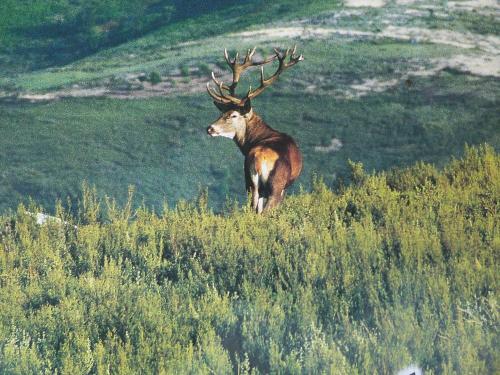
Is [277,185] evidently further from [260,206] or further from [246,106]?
[246,106]

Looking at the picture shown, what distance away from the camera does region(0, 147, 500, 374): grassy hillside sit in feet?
19.6

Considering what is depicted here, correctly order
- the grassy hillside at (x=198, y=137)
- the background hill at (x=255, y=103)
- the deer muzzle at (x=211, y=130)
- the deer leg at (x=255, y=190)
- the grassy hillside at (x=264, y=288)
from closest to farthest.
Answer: the grassy hillside at (x=264, y=288), the deer leg at (x=255, y=190), the deer muzzle at (x=211, y=130), the grassy hillside at (x=198, y=137), the background hill at (x=255, y=103)

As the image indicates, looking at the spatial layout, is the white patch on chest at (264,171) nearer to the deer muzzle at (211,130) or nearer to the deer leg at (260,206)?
the deer leg at (260,206)

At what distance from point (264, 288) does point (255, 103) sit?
734 cm

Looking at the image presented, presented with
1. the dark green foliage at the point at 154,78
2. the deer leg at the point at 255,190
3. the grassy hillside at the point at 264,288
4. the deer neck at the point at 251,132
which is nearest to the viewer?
the grassy hillside at the point at 264,288

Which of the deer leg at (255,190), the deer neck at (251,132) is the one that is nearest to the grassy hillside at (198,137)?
the deer neck at (251,132)

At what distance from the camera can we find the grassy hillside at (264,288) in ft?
19.6

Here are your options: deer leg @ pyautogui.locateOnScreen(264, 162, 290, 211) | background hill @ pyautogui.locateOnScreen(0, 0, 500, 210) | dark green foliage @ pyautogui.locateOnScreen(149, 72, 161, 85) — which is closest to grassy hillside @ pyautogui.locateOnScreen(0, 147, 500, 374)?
deer leg @ pyautogui.locateOnScreen(264, 162, 290, 211)

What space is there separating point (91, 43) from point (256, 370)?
1517cm

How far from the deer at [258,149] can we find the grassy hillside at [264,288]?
0.23 meters

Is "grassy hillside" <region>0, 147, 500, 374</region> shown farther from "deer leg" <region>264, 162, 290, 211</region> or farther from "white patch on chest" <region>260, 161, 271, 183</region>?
"white patch on chest" <region>260, 161, 271, 183</region>

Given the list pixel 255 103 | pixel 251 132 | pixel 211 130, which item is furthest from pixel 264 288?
pixel 255 103

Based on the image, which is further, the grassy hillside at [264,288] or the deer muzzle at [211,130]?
the deer muzzle at [211,130]

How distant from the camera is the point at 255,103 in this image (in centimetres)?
1433
